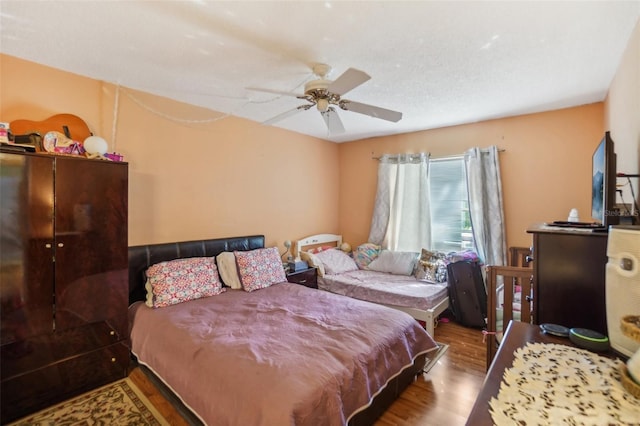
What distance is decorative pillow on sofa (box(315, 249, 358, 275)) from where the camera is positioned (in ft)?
13.4

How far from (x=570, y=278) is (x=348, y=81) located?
5.28 ft

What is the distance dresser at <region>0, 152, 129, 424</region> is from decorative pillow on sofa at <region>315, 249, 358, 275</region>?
2416 mm

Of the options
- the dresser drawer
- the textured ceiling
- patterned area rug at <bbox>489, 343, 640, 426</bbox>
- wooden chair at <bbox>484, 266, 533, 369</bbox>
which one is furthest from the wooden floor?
the textured ceiling

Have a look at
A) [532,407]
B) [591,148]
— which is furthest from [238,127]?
[591,148]

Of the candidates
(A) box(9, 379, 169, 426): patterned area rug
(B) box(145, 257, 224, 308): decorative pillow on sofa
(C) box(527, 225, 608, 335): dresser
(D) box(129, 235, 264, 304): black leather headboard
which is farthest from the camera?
(D) box(129, 235, 264, 304): black leather headboard

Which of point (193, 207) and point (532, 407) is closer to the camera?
point (532, 407)

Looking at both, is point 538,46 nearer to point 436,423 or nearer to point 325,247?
point 436,423

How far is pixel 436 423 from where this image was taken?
190cm

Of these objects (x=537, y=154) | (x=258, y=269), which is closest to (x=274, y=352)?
(x=258, y=269)

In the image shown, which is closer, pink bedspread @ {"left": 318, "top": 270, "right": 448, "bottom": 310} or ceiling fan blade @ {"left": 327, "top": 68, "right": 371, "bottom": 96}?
ceiling fan blade @ {"left": 327, "top": 68, "right": 371, "bottom": 96}

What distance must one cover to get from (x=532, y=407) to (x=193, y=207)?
316 centimetres

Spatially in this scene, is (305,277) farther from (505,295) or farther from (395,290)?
(505,295)

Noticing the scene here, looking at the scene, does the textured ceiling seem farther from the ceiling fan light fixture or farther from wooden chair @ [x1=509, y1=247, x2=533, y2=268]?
wooden chair @ [x1=509, y1=247, x2=533, y2=268]

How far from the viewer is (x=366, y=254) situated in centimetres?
445
